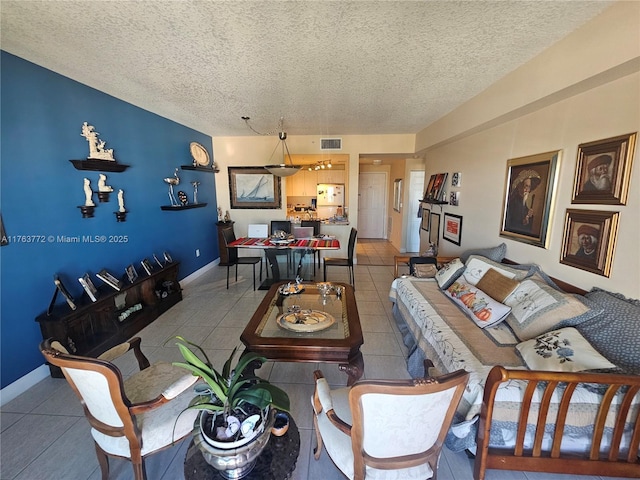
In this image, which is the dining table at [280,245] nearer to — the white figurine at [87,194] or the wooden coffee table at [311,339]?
the wooden coffee table at [311,339]

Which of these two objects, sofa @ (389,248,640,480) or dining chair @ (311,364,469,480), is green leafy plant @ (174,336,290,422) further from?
sofa @ (389,248,640,480)

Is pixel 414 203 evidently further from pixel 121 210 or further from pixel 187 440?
pixel 187 440

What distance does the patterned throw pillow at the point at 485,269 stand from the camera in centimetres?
237

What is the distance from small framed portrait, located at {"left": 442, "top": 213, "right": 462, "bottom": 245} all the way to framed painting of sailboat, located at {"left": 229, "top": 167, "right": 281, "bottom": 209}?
327cm

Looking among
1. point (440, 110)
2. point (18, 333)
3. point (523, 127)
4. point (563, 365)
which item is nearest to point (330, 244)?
point (440, 110)

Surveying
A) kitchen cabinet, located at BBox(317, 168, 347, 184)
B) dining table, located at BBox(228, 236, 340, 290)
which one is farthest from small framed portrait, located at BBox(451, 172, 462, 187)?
kitchen cabinet, located at BBox(317, 168, 347, 184)

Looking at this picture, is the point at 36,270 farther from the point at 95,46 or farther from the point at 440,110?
the point at 440,110

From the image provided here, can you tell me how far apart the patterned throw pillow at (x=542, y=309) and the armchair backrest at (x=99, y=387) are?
2.44 m

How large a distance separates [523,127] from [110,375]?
357 centimetres

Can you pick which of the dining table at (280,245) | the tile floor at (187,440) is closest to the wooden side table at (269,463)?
the tile floor at (187,440)

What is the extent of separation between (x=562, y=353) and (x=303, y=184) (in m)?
6.55

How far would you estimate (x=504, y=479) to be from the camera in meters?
1.45

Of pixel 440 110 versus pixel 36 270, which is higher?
pixel 440 110

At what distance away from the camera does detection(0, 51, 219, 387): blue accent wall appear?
81.4 inches
